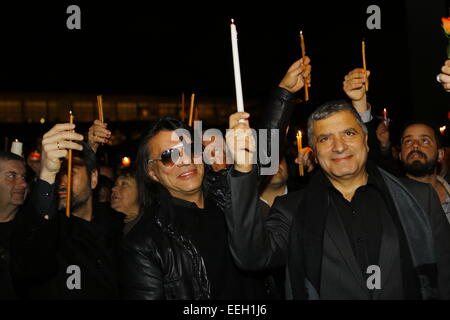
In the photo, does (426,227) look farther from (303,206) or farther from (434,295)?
(303,206)

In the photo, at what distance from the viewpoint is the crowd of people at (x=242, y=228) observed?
2285 millimetres

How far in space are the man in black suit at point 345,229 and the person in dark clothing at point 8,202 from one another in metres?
1.50

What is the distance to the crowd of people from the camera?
2285 millimetres

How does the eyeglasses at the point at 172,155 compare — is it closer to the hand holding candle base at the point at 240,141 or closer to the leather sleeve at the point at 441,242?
the hand holding candle base at the point at 240,141

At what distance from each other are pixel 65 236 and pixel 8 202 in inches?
22.6

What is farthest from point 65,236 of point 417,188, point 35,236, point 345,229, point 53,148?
point 417,188

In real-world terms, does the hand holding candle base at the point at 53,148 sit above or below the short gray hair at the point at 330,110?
below

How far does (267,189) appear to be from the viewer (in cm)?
403

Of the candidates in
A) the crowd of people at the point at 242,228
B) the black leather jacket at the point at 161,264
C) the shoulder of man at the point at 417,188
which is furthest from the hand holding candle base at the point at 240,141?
the shoulder of man at the point at 417,188

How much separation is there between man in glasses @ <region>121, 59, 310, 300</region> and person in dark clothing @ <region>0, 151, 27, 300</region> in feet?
2.46

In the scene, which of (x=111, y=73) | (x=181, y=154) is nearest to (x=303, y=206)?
(x=181, y=154)

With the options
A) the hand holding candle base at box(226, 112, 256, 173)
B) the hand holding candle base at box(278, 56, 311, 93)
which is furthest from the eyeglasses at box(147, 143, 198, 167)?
the hand holding candle base at box(226, 112, 256, 173)

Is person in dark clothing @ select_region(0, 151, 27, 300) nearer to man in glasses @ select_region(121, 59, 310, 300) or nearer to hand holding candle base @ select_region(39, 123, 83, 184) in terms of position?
hand holding candle base @ select_region(39, 123, 83, 184)
